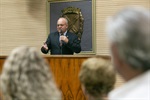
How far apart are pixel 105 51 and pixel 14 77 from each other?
5232 millimetres

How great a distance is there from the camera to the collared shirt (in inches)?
48.3

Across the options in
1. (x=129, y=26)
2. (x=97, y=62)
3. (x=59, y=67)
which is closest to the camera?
(x=129, y=26)

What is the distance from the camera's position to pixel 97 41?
6.70 m

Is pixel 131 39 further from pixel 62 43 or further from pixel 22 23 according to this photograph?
pixel 22 23

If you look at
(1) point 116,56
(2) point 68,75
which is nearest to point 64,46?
(2) point 68,75

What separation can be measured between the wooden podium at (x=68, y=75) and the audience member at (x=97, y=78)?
2.49m

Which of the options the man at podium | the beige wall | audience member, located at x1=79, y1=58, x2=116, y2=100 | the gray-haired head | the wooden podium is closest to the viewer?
the gray-haired head

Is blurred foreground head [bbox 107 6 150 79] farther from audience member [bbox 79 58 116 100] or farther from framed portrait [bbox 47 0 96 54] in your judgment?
framed portrait [bbox 47 0 96 54]

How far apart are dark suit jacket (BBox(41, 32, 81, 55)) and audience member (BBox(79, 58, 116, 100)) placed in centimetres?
326

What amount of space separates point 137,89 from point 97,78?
0.61 metres

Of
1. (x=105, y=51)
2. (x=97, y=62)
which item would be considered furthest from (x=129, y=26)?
(x=105, y=51)

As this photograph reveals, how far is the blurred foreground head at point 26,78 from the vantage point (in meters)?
1.47

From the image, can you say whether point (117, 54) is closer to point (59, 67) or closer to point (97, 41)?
point (59, 67)

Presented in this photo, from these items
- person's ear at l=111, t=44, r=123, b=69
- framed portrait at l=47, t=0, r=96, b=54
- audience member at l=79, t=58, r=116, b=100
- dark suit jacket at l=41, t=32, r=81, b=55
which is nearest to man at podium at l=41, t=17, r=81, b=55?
dark suit jacket at l=41, t=32, r=81, b=55
